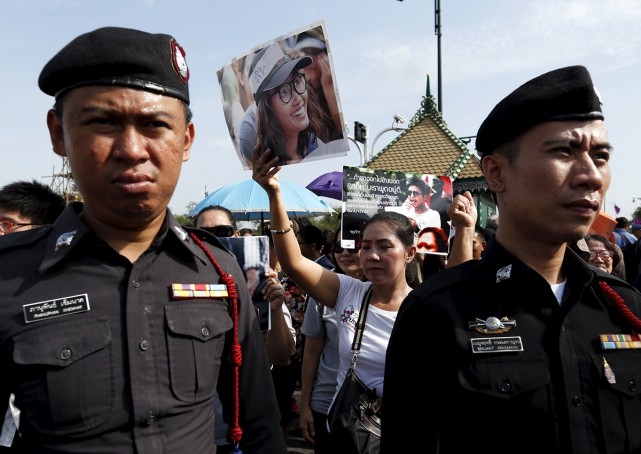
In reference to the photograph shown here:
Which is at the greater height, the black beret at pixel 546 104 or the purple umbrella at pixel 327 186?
the black beret at pixel 546 104

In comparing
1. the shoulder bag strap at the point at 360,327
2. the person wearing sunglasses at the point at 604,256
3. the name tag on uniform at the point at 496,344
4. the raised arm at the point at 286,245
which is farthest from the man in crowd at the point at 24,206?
the person wearing sunglasses at the point at 604,256

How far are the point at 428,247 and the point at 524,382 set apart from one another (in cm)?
263

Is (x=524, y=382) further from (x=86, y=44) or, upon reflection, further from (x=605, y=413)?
(x=86, y=44)

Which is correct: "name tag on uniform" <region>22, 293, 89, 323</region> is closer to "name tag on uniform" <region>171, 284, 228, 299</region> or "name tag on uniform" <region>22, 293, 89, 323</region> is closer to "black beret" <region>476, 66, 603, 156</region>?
"name tag on uniform" <region>171, 284, 228, 299</region>

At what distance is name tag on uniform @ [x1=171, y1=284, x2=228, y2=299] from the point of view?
1.67m

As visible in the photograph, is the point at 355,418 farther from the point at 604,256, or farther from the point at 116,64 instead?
the point at 604,256

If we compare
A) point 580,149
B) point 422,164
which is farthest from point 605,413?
point 422,164

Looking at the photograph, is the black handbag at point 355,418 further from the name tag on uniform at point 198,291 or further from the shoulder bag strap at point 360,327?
the name tag on uniform at point 198,291

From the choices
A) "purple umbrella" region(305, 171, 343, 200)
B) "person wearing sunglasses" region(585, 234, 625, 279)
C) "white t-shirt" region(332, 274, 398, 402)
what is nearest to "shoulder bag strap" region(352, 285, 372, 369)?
"white t-shirt" region(332, 274, 398, 402)

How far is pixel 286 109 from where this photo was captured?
2.49 m

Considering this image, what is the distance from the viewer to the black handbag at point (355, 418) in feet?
8.64

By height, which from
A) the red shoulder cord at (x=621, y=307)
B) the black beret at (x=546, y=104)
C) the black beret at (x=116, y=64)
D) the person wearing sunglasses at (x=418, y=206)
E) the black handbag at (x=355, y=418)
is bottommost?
the black handbag at (x=355, y=418)

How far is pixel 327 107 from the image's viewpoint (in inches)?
95.3

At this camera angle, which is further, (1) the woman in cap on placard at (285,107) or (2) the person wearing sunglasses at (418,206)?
(2) the person wearing sunglasses at (418,206)
